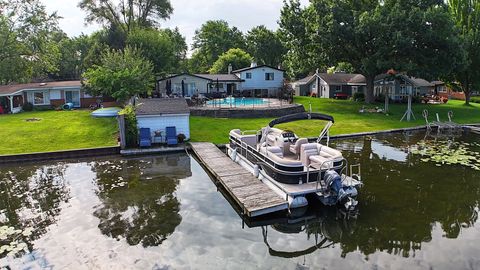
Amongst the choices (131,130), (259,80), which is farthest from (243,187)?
(259,80)

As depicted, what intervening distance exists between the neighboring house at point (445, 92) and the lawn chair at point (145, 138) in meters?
42.7

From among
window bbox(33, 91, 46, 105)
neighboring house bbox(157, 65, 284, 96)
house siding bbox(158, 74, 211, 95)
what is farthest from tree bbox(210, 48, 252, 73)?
window bbox(33, 91, 46, 105)

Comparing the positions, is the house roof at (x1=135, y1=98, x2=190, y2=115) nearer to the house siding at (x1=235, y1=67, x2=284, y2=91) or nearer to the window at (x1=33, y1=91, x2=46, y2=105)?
the window at (x1=33, y1=91, x2=46, y2=105)

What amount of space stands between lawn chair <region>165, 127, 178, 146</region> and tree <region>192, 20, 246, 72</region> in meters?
55.4

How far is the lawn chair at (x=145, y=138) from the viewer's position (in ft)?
64.3

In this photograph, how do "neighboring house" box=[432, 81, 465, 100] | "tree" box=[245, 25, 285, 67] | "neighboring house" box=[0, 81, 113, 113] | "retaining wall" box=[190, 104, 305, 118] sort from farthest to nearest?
1. "tree" box=[245, 25, 285, 67]
2. "neighboring house" box=[432, 81, 465, 100]
3. "neighboring house" box=[0, 81, 113, 113]
4. "retaining wall" box=[190, 104, 305, 118]

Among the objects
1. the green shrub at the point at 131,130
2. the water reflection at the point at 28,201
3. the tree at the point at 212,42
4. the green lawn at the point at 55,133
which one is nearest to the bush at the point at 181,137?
the green shrub at the point at 131,130

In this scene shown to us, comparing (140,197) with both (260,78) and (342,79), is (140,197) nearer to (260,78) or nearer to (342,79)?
(260,78)

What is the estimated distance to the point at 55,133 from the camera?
74.3ft

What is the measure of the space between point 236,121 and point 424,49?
17.5 meters

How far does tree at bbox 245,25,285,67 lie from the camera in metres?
67.6

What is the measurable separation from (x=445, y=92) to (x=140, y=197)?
165ft

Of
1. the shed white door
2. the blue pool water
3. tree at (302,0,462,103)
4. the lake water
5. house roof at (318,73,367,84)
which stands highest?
tree at (302,0,462,103)

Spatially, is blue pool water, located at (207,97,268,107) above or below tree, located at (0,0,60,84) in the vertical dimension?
below
